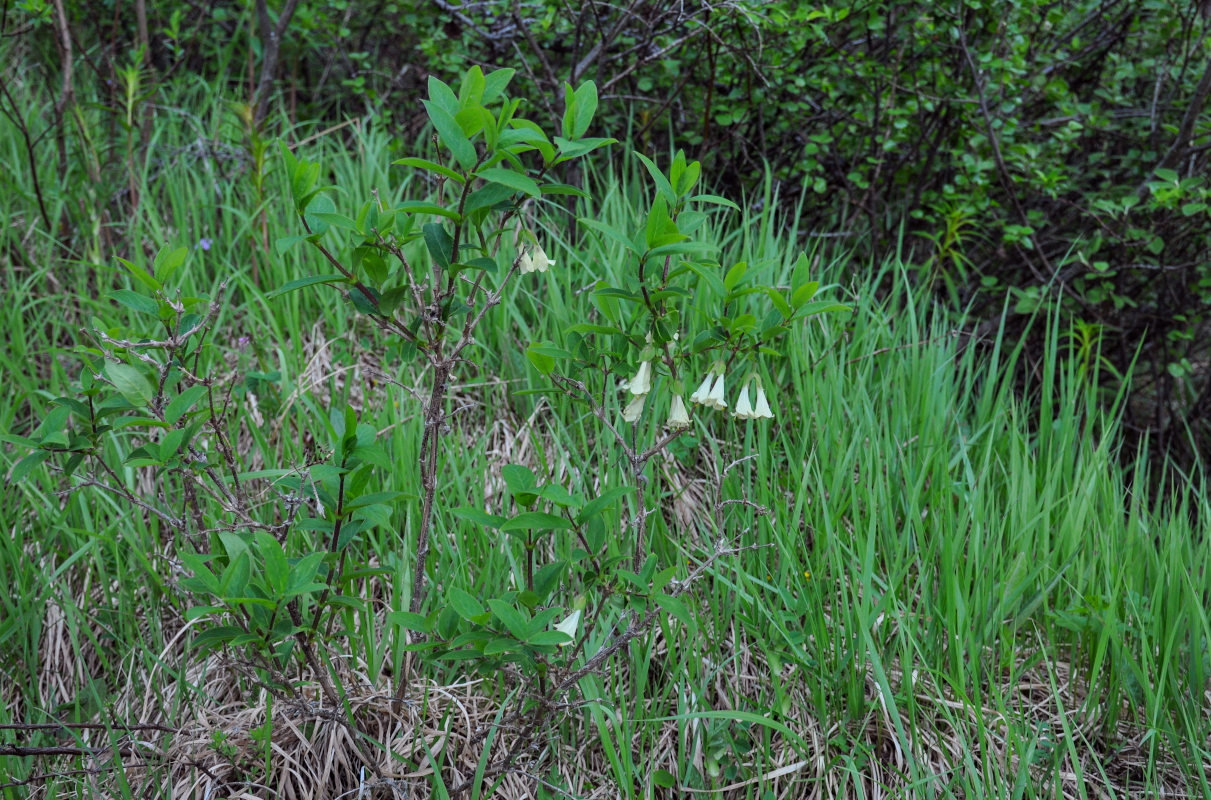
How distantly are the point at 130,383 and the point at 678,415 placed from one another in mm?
900

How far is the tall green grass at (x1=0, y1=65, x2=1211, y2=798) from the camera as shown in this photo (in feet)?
5.35

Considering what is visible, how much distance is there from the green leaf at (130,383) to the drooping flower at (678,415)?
870mm

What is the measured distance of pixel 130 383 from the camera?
1.36 metres

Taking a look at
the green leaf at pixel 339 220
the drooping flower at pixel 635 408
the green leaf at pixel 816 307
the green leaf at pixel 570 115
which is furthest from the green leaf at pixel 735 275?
the green leaf at pixel 339 220

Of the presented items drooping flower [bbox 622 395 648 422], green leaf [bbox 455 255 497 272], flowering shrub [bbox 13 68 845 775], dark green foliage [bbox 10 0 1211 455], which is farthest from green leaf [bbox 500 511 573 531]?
dark green foliage [bbox 10 0 1211 455]

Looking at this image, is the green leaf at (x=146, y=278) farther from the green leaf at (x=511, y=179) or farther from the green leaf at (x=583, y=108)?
the green leaf at (x=583, y=108)

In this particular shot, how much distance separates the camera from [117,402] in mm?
1399

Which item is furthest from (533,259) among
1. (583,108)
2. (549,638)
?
(549,638)

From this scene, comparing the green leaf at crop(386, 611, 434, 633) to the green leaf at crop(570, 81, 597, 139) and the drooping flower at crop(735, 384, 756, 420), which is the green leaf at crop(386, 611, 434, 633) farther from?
the green leaf at crop(570, 81, 597, 139)

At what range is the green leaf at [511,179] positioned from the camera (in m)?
1.09

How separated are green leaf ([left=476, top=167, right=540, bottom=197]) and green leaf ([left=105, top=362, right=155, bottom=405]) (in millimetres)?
689

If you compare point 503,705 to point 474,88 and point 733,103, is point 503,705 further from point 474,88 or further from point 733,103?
point 733,103

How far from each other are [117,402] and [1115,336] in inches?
149

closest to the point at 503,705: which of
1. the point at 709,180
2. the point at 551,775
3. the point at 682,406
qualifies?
the point at 551,775
